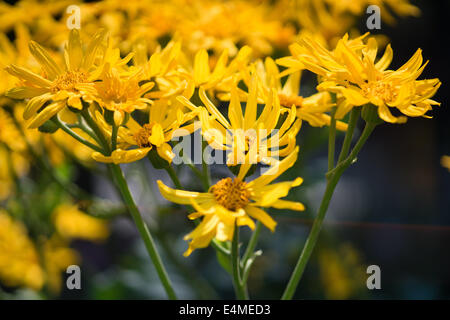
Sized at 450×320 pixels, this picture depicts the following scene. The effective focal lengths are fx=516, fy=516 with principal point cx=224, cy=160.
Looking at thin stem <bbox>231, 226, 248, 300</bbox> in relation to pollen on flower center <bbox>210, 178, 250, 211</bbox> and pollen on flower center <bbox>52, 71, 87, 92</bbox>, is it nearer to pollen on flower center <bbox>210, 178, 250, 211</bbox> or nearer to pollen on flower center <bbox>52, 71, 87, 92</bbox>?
pollen on flower center <bbox>210, 178, 250, 211</bbox>

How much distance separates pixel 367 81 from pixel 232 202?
0.26 metres

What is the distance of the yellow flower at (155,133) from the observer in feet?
2.26

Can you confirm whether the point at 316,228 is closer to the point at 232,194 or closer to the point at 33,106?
the point at 232,194

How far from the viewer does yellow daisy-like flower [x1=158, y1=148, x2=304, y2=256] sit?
0.60 m

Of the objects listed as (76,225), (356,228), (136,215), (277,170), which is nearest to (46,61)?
(136,215)

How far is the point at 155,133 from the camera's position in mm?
673

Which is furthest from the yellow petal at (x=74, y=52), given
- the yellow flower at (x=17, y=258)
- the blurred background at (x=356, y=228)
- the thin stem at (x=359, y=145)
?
the yellow flower at (x=17, y=258)

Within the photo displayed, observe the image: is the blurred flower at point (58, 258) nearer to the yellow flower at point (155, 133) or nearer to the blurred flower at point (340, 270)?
the blurred flower at point (340, 270)

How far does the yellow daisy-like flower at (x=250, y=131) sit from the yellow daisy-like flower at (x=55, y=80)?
0.15 metres

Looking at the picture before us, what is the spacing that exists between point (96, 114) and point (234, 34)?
615mm

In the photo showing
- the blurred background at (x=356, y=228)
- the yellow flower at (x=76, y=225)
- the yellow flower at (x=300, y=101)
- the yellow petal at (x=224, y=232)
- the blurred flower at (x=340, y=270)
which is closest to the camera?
the yellow petal at (x=224, y=232)

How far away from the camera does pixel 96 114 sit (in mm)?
743

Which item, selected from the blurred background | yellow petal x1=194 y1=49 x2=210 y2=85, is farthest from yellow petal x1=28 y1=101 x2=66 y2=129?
the blurred background

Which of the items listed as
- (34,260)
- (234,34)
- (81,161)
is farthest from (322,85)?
(34,260)
